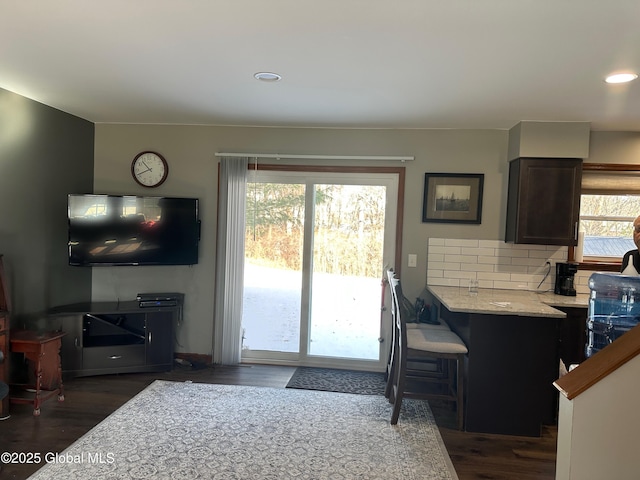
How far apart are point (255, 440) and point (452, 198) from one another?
267cm

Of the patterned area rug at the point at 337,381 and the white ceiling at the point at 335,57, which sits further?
the patterned area rug at the point at 337,381

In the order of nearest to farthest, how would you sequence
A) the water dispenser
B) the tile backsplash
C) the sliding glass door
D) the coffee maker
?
the water dispenser
the coffee maker
the tile backsplash
the sliding glass door

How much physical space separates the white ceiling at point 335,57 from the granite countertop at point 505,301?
56.8 inches

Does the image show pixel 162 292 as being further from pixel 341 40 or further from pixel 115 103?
pixel 341 40

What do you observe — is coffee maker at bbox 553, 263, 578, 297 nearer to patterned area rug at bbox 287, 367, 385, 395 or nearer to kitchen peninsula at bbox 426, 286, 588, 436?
kitchen peninsula at bbox 426, 286, 588, 436

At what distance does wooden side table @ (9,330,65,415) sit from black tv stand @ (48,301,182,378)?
373mm

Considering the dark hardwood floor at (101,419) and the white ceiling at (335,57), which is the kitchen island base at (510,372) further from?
the white ceiling at (335,57)

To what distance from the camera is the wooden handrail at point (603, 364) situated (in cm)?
132

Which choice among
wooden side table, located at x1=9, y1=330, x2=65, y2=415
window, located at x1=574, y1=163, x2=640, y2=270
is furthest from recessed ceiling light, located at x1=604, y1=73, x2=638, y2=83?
wooden side table, located at x1=9, y1=330, x2=65, y2=415

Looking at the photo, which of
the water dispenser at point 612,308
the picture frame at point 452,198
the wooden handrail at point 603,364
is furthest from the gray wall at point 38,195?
the water dispenser at point 612,308

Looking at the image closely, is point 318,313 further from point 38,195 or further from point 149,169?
point 38,195

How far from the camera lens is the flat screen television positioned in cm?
389

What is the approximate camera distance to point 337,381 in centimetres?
394

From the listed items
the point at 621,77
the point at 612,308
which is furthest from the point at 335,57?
the point at 612,308
